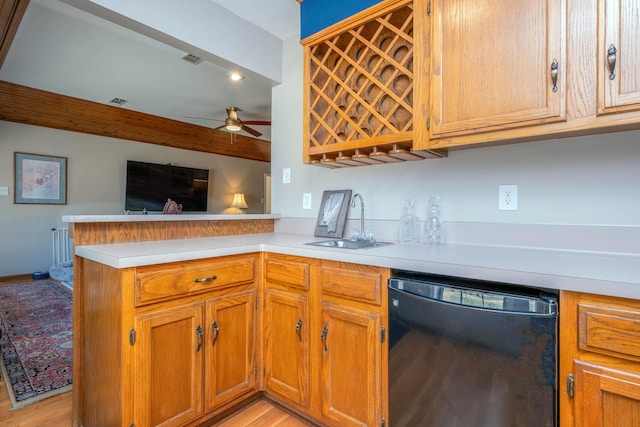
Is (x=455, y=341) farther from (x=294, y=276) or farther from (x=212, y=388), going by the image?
(x=212, y=388)

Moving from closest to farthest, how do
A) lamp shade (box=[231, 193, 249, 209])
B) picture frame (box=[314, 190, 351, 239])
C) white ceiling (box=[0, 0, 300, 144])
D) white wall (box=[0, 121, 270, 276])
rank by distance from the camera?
picture frame (box=[314, 190, 351, 239]) → white ceiling (box=[0, 0, 300, 144]) → white wall (box=[0, 121, 270, 276]) → lamp shade (box=[231, 193, 249, 209])

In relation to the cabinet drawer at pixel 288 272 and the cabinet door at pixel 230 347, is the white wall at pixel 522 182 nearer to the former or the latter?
the cabinet drawer at pixel 288 272

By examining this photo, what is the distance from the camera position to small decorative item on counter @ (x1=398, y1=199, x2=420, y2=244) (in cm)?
175

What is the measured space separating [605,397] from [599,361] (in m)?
0.09

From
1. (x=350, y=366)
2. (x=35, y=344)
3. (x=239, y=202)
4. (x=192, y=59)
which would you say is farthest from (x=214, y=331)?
(x=239, y=202)

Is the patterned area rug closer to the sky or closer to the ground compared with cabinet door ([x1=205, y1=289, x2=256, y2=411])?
closer to the ground

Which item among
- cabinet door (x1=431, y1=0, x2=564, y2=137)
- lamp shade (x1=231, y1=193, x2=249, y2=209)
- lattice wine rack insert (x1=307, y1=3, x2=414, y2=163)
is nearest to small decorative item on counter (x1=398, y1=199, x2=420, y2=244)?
lattice wine rack insert (x1=307, y1=3, x2=414, y2=163)

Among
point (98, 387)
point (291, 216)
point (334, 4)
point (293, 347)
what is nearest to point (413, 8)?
point (334, 4)

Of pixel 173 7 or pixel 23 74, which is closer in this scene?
pixel 173 7

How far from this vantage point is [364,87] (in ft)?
5.74

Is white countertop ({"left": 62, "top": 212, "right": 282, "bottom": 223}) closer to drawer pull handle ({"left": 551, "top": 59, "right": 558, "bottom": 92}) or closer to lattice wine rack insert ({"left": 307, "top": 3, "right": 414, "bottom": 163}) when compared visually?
lattice wine rack insert ({"left": 307, "top": 3, "right": 414, "bottom": 163})

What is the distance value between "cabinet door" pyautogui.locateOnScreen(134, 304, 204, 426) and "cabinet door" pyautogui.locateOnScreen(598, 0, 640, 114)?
1.74 m

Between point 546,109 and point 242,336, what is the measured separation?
5.33 ft

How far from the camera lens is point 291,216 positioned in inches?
95.6
